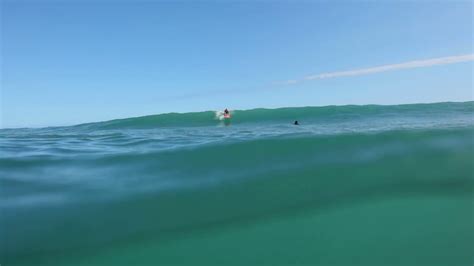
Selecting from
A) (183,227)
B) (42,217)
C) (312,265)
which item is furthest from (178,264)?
(42,217)

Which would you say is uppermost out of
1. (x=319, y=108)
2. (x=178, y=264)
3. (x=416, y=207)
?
(x=319, y=108)

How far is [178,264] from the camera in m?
3.76

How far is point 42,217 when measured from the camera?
4441 millimetres

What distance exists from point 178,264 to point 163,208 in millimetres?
1112

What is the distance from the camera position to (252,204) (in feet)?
15.8

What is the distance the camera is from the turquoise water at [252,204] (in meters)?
3.88

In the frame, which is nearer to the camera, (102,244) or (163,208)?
(102,244)

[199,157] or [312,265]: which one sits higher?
[199,157]

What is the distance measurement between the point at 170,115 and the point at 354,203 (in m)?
27.1

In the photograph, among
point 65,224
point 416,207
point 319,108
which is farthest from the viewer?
point 319,108

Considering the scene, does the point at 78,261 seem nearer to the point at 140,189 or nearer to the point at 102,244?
the point at 102,244

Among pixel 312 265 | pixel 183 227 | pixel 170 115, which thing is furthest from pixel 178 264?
pixel 170 115

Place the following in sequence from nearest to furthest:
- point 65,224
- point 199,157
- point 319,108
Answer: point 65,224 → point 199,157 → point 319,108

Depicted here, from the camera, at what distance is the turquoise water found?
388 cm
